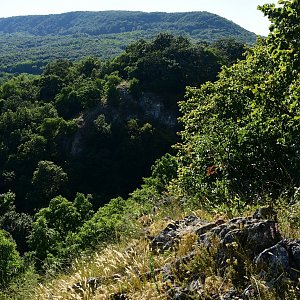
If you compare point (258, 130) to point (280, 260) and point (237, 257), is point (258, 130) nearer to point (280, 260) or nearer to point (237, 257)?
point (237, 257)

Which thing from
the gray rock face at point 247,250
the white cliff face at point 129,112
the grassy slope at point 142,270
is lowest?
the white cliff face at point 129,112

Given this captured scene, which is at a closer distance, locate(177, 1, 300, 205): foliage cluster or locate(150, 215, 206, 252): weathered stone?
locate(150, 215, 206, 252): weathered stone

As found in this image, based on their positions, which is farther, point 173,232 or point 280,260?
point 173,232

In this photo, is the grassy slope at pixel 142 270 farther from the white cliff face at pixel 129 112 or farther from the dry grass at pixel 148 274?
the white cliff face at pixel 129 112

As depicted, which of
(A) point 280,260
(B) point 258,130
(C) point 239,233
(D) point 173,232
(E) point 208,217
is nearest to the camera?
(A) point 280,260

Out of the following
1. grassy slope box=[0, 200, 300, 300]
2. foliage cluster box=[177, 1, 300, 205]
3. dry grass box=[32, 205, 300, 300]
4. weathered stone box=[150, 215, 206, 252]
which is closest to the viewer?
dry grass box=[32, 205, 300, 300]

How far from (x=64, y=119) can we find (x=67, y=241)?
43.3 m

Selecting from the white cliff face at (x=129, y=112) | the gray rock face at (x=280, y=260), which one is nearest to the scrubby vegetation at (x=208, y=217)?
the gray rock face at (x=280, y=260)

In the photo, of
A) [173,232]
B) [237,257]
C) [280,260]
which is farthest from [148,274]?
[280,260]

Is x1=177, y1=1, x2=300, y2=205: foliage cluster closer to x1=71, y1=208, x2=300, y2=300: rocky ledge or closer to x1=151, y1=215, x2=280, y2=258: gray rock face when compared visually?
x1=151, y1=215, x2=280, y2=258: gray rock face

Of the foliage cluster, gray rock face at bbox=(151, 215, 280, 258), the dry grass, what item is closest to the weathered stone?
gray rock face at bbox=(151, 215, 280, 258)

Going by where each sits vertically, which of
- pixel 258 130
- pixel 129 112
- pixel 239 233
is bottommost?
pixel 129 112

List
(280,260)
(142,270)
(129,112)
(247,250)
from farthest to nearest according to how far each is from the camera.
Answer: (129,112)
(142,270)
(247,250)
(280,260)

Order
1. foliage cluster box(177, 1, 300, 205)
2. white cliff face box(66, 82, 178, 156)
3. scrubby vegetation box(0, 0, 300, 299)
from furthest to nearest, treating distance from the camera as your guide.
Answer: white cliff face box(66, 82, 178, 156), foliage cluster box(177, 1, 300, 205), scrubby vegetation box(0, 0, 300, 299)
